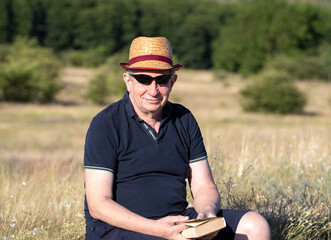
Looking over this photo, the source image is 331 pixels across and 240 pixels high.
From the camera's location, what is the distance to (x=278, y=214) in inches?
158

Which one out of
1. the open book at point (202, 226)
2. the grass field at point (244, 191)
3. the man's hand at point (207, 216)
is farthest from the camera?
the grass field at point (244, 191)

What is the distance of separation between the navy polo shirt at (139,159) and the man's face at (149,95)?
0.06 metres

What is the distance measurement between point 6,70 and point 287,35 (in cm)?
3902

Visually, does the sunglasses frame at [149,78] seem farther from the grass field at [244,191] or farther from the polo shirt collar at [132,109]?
the grass field at [244,191]

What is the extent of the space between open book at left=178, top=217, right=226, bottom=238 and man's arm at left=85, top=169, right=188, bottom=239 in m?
0.06

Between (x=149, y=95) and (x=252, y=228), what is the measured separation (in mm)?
954

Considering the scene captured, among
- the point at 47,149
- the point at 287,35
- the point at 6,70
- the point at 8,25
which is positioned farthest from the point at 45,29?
the point at 47,149

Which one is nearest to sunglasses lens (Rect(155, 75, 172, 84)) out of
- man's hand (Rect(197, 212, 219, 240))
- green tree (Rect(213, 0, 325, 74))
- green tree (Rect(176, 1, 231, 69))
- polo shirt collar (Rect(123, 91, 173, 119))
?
polo shirt collar (Rect(123, 91, 173, 119))

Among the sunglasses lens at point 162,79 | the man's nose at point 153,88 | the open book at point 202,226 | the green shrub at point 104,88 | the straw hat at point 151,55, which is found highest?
the straw hat at point 151,55

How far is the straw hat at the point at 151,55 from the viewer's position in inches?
117

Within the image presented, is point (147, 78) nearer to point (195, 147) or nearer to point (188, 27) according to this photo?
point (195, 147)

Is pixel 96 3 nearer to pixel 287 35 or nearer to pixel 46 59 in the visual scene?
pixel 287 35

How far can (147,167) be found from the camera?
294 cm

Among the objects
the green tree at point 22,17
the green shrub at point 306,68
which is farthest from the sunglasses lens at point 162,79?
the green tree at point 22,17
